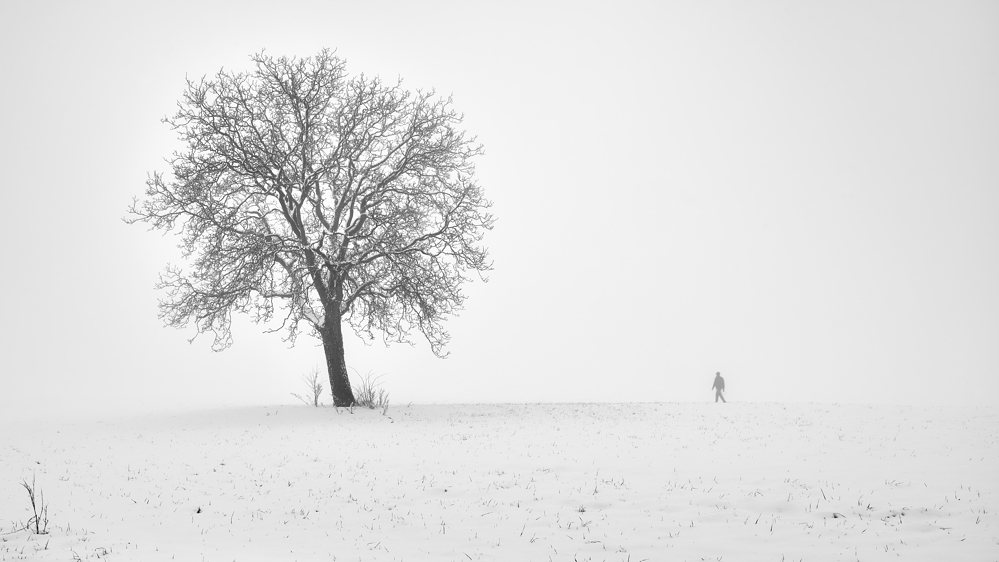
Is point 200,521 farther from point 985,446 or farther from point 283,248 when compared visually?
point 985,446

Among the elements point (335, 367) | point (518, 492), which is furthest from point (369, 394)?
point (518, 492)

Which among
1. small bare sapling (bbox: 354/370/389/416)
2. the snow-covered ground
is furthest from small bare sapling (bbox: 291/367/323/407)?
the snow-covered ground

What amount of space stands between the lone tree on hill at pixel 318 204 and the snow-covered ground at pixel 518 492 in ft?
19.5

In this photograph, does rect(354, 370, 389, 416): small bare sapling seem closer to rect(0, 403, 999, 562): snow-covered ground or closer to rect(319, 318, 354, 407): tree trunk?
rect(319, 318, 354, 407): tree trunk

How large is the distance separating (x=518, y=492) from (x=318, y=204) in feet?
53.1

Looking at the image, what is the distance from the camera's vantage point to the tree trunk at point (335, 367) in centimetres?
2355

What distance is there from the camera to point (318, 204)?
23.9 m

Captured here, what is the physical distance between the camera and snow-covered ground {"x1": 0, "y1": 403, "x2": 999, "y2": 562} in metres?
8.91

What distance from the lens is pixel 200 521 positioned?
34.7ft

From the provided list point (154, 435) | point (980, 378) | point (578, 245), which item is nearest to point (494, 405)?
point (154, 435)

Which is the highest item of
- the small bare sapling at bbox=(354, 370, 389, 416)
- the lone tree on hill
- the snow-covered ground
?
the lone tree on hill

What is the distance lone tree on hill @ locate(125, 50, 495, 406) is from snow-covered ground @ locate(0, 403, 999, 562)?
5.94 m

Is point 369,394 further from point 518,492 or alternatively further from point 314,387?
point 518,492

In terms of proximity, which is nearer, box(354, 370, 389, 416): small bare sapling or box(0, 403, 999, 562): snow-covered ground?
box(0, 403, 999, 562): snow-covered ground
